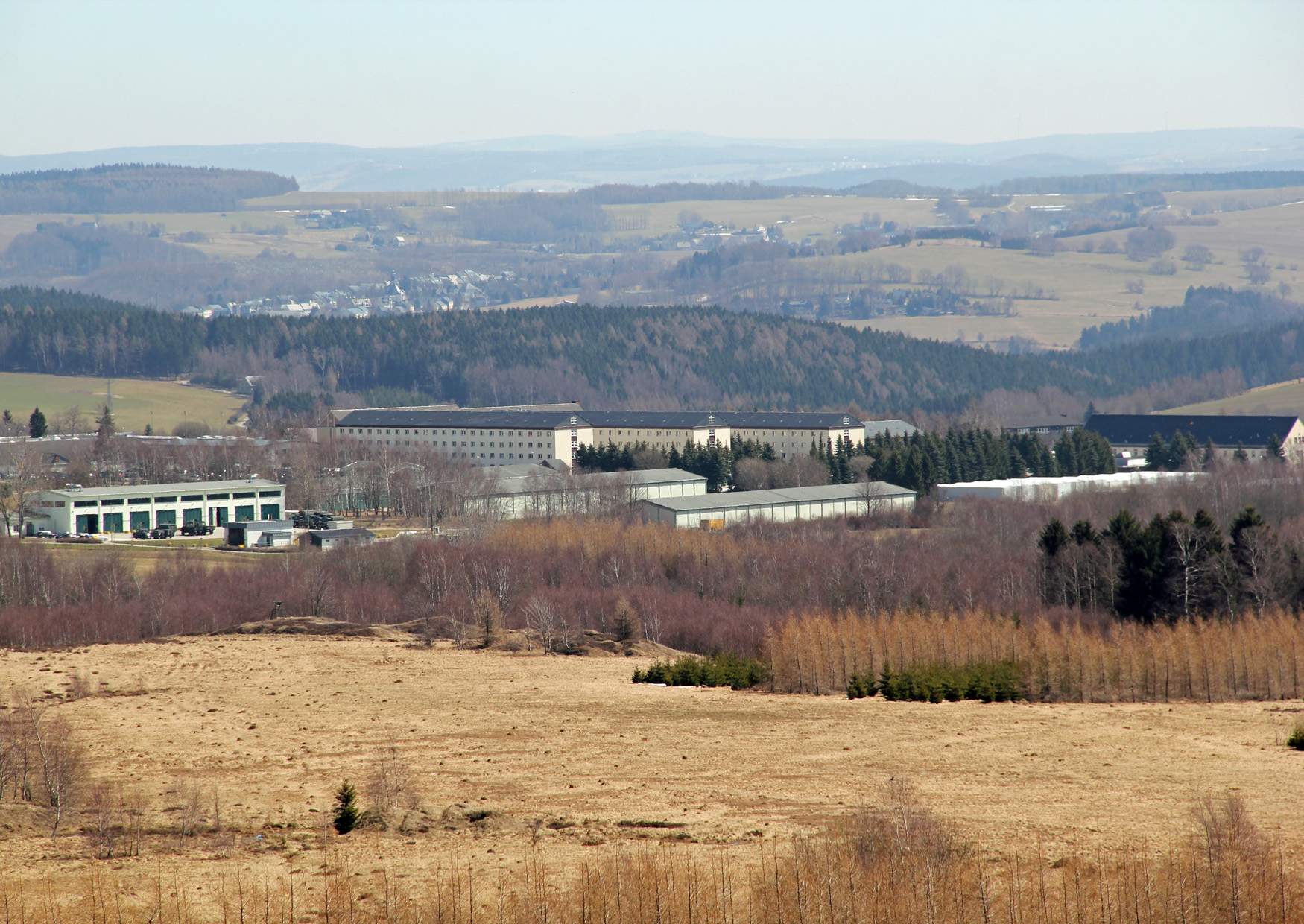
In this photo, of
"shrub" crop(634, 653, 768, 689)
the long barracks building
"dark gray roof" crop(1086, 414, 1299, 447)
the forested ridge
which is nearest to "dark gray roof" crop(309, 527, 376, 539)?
the long barracks building

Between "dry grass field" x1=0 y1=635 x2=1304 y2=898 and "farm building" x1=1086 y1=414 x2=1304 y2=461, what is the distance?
69337 mm

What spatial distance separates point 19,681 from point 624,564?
79.7 feet

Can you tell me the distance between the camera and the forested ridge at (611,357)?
16212cm

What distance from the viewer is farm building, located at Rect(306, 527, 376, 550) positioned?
220 feet

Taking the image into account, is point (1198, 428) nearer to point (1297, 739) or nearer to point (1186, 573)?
point (1186, 573)

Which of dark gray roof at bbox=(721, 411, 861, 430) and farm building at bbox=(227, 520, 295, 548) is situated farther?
dark gray roof at bbox=(721, 411, 861, 430)

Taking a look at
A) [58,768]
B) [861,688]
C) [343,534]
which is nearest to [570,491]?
[343,534]

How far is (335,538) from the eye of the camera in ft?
224

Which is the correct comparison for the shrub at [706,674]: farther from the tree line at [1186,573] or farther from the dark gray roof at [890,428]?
the dark gray roof at [890,428]

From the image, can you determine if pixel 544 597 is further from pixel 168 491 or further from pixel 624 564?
pixel 168 491

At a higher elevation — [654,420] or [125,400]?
[654,420]

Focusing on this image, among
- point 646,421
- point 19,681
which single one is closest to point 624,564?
point 19,681

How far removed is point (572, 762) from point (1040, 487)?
176 ft

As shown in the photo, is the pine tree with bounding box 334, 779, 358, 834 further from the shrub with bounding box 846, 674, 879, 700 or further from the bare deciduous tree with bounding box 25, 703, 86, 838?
the shrub with bounding box 846, 674, 879, 700
